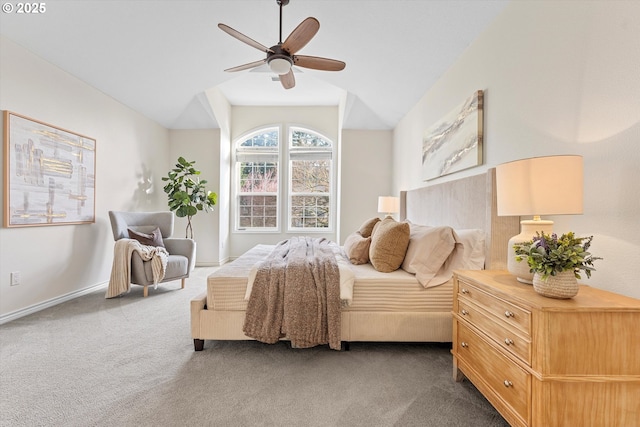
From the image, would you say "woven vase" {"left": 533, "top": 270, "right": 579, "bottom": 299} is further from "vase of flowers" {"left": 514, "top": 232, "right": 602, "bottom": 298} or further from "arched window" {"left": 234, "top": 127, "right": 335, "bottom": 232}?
"arched window" {"left": 234, "top": 127, "right": 335, "bottom": 232}

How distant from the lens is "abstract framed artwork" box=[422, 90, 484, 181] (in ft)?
8.12

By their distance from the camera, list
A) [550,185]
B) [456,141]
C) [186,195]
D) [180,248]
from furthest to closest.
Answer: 1. [186,195]
2. [180,248]
3. [456,141]
4. [550,185]

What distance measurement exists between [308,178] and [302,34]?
4030 millimetres

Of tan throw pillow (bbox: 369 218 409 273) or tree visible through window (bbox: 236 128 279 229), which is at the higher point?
tree visible through window (bbox: 236 128 279 229)

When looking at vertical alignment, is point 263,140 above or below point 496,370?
above

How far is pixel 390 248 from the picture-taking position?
7.94 feet

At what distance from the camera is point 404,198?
175 inches

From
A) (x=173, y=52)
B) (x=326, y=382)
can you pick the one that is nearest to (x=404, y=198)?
(x=326, y=382)

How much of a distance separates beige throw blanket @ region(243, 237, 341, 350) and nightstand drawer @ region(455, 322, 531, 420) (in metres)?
0.79

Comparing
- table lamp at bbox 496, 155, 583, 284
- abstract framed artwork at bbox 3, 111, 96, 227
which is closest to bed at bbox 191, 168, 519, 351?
table lamp at bbox 496, 155, 583, 284

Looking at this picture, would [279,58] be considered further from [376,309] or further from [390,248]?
[376,309]

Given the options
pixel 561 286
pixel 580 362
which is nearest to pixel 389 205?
pixel 561 286

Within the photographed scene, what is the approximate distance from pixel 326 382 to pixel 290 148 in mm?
4987

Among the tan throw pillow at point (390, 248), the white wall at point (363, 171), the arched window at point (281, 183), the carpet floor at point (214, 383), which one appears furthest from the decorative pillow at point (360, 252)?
the arched window at point (281, 183)
